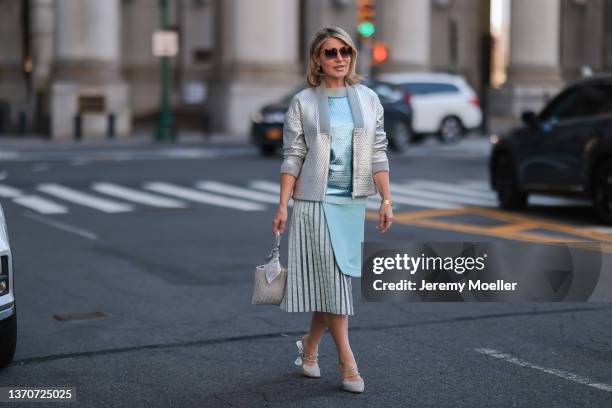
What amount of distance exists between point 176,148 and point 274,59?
953cm

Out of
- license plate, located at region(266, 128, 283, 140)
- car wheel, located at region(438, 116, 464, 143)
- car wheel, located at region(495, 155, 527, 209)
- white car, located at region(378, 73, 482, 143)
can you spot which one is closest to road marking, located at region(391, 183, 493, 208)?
car wheel, located at region(495, 155, 527, 209)

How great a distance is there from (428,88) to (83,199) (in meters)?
17.3

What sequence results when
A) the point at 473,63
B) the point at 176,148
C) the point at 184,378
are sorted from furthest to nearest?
1. the point at 473,63
2. the point at 176,148
3. the point at 184,378

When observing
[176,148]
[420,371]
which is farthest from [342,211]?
[176,148]

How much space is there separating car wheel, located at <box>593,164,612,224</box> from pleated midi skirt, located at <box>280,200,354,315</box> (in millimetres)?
8425

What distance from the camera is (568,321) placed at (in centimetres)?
877

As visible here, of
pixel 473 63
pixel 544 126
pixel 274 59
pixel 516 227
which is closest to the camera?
pixel 516 227

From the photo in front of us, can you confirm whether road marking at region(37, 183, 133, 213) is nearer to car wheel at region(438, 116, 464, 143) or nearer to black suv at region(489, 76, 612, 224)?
black suv at region(489, 76, 612, 224)

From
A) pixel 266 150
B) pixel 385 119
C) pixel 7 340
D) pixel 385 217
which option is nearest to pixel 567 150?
pixel 385 217

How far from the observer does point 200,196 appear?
1911cm

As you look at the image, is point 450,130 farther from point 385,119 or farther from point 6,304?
point 6,304

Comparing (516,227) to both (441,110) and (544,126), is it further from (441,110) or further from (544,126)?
(441,110)

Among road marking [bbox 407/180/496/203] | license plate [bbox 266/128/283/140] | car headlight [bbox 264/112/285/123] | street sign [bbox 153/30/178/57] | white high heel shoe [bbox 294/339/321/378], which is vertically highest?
street sign [bbox 153/30/178/57]

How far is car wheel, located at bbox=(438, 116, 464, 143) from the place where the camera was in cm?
3444
